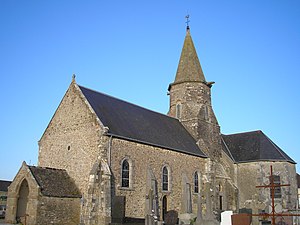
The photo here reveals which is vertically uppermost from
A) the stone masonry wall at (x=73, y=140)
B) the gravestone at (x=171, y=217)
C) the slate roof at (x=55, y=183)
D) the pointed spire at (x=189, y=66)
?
→ the pointed spire at (x=189, y=66)

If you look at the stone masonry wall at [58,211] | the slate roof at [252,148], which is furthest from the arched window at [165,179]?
the slate roof at [252,148]

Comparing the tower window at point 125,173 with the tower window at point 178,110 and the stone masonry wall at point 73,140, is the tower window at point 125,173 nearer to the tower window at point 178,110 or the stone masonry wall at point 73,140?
the stone masonry wall at point 73,140

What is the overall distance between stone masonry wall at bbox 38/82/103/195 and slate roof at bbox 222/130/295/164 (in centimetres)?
1763

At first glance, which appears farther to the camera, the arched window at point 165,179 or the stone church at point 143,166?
the arched window at point 165,179

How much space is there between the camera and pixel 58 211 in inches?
763

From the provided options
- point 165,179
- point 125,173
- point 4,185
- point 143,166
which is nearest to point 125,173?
point 125,173

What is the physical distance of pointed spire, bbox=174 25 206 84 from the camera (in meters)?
33.3

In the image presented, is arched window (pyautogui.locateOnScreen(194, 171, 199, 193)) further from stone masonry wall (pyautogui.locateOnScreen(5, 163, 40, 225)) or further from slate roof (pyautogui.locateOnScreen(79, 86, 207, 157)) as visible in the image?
stone masonry wall (pyautogui.locateOnScreen(5, 163, 40, 225))

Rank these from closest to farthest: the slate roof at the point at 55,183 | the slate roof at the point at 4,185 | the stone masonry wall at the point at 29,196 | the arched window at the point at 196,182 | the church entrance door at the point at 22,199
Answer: the stone masonry wall at the point at 29,196
the slate roof at the point at 55,183
the church entrance door at the point at 22,199
the arched window at the point at 196,182
the slate roof at the point at 4,185

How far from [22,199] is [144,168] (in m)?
8.02

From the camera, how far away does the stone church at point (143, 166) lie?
1961 cm

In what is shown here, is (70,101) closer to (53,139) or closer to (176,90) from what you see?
(53,139)

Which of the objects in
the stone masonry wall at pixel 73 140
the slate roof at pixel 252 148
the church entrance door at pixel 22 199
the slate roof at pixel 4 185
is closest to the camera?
the church entrance door at pixel 22 199

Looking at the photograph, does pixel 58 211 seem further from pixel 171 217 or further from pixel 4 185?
pixel 4 185
